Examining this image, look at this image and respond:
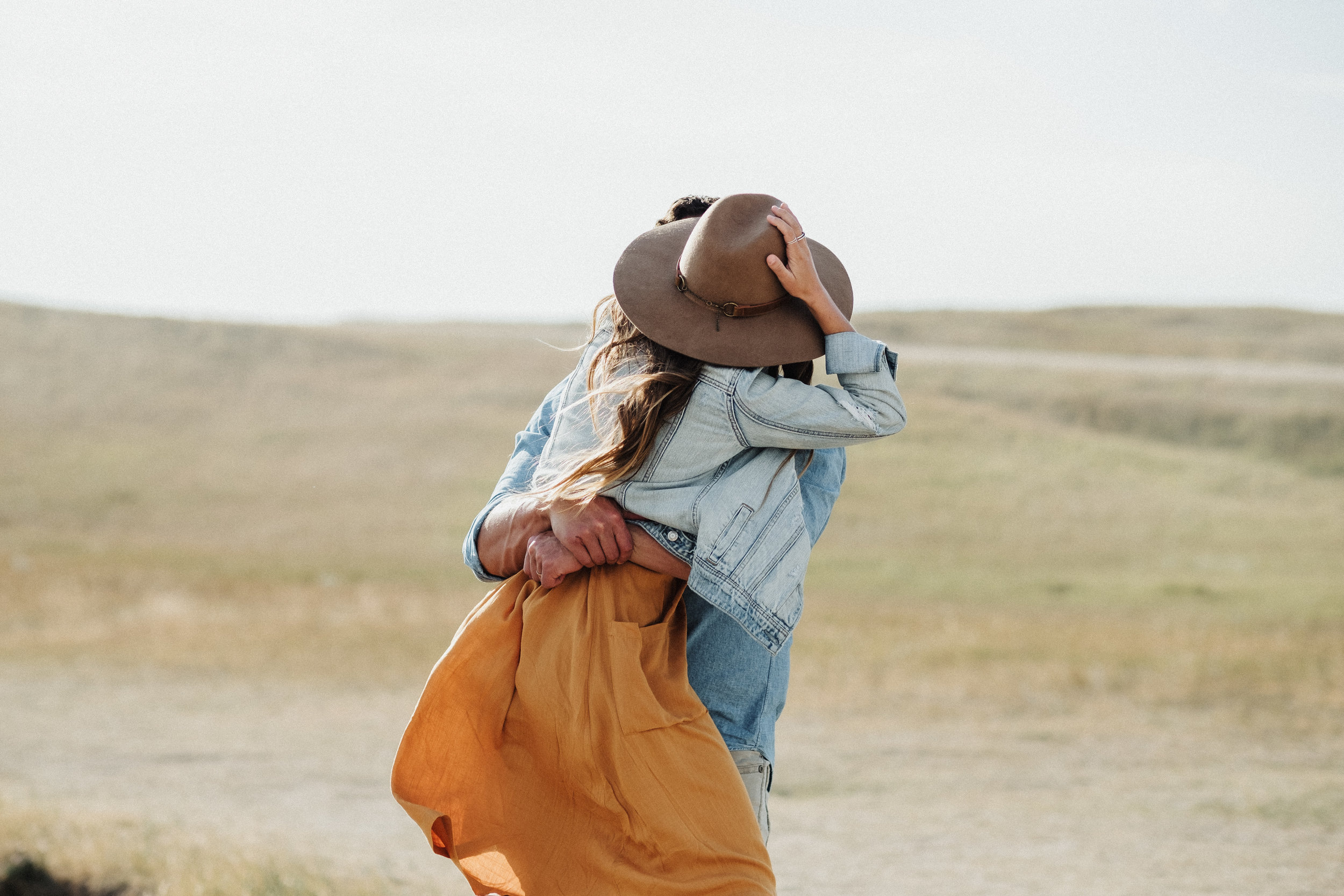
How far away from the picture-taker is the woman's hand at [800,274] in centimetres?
258

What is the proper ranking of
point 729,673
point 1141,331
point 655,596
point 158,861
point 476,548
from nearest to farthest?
point 655,596, point 729,673, point 476,548, point 158,861, point 1141,331

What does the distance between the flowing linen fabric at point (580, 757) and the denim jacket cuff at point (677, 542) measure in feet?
0.29

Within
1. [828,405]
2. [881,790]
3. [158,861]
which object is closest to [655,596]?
[828,405]

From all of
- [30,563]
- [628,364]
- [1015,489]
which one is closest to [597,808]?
[628,364]

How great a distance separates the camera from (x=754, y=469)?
258cm

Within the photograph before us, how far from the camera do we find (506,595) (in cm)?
277

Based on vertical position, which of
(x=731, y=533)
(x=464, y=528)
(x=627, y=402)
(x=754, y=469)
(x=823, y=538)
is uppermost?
(x=627, y=402)

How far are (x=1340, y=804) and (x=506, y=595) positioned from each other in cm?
620

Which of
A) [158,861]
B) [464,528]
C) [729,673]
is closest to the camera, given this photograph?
[729,673]

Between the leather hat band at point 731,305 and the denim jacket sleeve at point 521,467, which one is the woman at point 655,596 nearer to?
the leather hat band at point 731,305

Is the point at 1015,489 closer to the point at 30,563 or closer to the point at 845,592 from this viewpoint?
the point at 845,592

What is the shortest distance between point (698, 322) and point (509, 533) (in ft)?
2.40

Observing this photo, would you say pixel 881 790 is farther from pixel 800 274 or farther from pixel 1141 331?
pixel 1141 331

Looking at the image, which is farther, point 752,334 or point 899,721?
point 899,721
